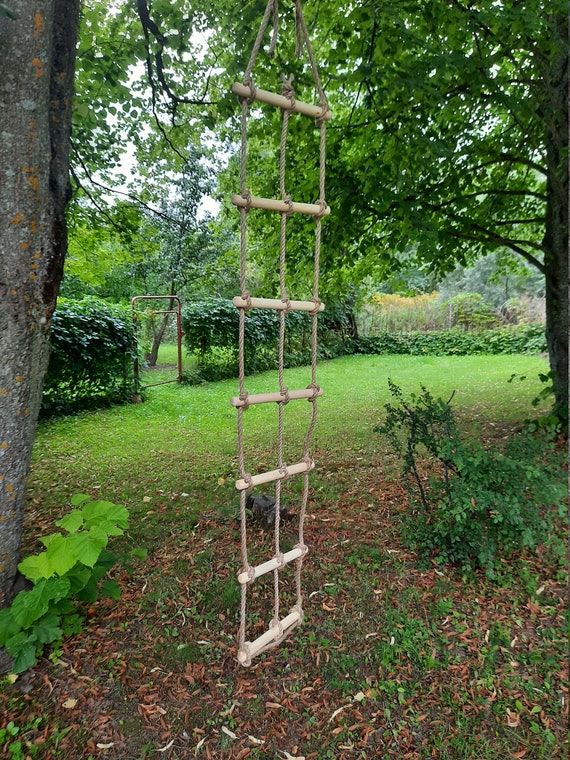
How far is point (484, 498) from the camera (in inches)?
84.5

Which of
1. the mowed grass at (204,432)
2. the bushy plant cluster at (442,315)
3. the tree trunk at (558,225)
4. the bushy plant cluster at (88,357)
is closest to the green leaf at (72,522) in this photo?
the mowed grass at (204,432)

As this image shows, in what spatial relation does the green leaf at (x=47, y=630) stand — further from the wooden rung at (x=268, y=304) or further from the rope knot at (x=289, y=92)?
the rope knot at (x=289, y=92)

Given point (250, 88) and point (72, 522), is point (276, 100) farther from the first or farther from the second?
point (72, 522)

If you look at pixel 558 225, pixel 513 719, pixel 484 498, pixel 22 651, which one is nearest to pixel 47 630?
pixel 22 651

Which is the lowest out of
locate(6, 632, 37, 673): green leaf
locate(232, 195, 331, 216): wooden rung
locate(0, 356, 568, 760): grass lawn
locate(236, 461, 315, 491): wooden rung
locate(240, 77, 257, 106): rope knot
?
locate(0, 356, 568, 760): grass lawn

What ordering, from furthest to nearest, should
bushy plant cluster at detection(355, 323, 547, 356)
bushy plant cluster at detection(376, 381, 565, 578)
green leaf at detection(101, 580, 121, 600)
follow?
bushy plant cluster at detection(355, 323, 547, 356)
bushy plant cluster at detection(376, 381, 565, 578)
green leaf at detection(101, 580, 121, 600)

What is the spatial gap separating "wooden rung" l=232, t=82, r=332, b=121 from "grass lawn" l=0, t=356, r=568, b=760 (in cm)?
215

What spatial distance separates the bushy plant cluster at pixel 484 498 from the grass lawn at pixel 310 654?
0.14 m

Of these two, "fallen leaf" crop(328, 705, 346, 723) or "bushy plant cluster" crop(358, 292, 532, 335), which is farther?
"bushy plant cluster" crop(358, 292, 532, 335)

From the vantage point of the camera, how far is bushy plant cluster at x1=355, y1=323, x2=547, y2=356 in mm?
12414

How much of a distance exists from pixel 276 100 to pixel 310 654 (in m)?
2.21

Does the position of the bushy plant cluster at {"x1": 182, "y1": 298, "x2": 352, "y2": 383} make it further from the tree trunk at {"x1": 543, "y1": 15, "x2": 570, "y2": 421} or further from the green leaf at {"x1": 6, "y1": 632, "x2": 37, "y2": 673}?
the green leaf at {"x1": 6, "y1": 632, "x2": 37, "y2": 673}

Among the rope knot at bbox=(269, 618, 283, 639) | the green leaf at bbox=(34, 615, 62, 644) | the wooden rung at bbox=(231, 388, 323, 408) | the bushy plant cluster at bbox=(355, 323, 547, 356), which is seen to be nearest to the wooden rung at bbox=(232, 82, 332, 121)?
the wooden rung at bbox=(231, 388, 323, 408)

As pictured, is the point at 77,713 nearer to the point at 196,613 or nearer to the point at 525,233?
the point at 196,613
